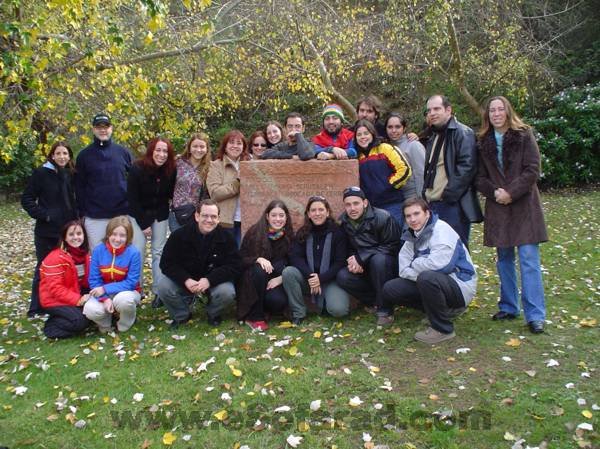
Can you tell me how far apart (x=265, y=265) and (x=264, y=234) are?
1.09ft

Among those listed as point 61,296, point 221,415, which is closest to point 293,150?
point 61,296

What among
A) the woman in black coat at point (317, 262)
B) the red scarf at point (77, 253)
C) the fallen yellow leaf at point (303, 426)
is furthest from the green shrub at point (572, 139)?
the fallen yellow leaf at point (303, 426)

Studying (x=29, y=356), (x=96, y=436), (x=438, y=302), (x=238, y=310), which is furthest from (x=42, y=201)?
(x=438, y=302)

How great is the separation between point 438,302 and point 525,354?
79cm

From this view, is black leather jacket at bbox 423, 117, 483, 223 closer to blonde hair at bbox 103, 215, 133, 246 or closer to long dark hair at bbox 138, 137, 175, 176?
long dark hair at bbox 138, 137, 175, 176

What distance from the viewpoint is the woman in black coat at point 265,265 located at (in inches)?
222

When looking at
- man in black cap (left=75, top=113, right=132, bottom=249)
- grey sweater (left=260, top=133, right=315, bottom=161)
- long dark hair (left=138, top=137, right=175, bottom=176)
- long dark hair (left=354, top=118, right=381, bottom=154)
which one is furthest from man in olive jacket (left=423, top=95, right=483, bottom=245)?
man in black cap (left=75, top=113, right=132, bottom=249)

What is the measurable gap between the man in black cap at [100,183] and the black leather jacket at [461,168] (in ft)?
11.6

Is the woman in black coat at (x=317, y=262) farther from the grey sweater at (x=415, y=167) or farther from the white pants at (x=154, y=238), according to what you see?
the white pants at (x=154, y=238)

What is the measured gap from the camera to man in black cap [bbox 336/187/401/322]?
5.46m

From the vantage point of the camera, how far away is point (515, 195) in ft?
16.4

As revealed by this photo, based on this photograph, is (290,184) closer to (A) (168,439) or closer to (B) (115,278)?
(B) (115,278)

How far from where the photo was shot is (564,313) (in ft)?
18.6

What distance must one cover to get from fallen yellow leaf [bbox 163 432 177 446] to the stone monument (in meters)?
3.00
